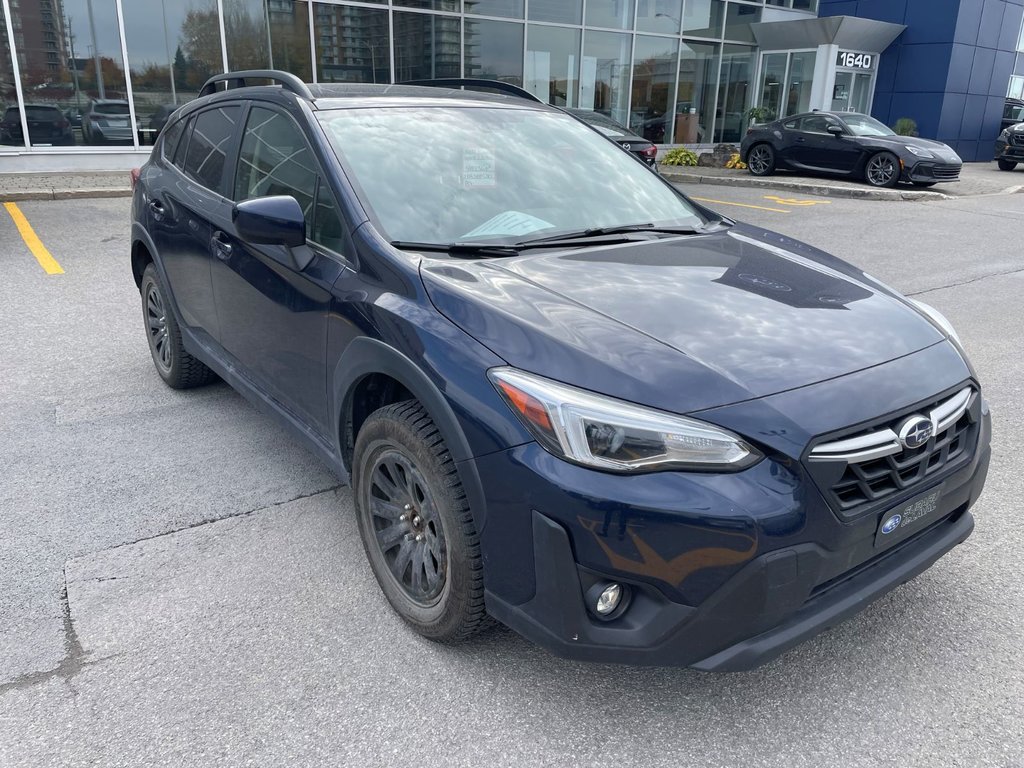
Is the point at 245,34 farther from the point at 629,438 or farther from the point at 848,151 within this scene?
the point at 629,438

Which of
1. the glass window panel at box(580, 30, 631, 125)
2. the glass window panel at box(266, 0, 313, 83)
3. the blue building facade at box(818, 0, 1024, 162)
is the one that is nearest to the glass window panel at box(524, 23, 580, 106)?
the glass window panel at box(580, 30, 631, 125)

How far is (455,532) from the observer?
92.8 inches

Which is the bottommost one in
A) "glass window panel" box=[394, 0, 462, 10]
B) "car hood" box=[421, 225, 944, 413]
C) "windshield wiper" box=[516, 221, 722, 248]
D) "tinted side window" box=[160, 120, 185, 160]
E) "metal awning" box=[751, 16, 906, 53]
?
"car hood" box=[421, 225, 944, 413]

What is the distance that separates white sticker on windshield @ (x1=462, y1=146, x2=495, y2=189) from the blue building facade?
992 inches

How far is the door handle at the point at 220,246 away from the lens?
145 inches

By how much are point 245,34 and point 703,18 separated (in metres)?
13.0

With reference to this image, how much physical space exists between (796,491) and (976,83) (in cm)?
2801

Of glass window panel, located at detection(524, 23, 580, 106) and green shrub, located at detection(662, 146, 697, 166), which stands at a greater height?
glass window panel, located at detection(524, 23, 580, 106)

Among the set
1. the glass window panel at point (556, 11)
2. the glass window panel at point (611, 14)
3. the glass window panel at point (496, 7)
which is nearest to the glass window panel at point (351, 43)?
the glass window panel at point (496, 7)

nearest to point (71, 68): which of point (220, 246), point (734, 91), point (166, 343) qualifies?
point (166, 343)

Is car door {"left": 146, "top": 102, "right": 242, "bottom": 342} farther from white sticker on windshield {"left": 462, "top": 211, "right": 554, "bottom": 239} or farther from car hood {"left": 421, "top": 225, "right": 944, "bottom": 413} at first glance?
car hood {"left": 421, "top": 225, "right": 944, "bottom": 413}

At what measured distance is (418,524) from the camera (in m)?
2.66

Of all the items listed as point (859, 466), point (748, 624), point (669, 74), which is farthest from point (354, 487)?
point (669, 74)

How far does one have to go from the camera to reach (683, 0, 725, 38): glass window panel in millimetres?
22453
